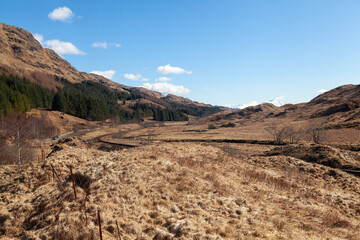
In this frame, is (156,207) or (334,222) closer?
(334,222)

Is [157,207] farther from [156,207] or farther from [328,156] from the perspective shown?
[328,156]

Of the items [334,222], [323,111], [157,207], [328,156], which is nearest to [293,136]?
[328,156]

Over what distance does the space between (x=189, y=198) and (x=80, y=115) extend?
127 meters

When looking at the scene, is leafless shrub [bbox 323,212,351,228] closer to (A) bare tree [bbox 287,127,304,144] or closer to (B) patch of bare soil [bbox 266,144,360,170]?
(B) patch of bare soil [bbox 266,144,360,170]

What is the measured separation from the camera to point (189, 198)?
1058 centimetres

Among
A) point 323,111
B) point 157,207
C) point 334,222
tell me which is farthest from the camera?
point 323,111

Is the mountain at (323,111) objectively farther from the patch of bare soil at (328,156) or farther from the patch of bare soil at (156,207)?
the patch of bare soil at (156,207)

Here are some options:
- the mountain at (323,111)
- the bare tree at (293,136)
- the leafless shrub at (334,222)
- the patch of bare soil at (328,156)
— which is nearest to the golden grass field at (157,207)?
the leafless shrub at (334,222)

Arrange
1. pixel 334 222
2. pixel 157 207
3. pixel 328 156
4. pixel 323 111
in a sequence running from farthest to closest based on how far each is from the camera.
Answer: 1. pixel 323 111
2. pixel 328 156
3. pixel 157 207
4. pixel 334 222

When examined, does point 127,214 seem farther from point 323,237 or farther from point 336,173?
point 336,173

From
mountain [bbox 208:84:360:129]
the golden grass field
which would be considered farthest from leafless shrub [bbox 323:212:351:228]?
mountain [bbox 208:84:360:129]

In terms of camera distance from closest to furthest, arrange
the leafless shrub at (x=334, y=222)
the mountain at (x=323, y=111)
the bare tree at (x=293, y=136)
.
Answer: the leafless shrub at (x=334, y=222) < the bare tree at (x=293, y=136) < the mountain at (x=323, y=111)

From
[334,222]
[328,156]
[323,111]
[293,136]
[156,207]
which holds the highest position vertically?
[323,111]

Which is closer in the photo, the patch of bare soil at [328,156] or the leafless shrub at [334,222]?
the leafless shrub at [334,222]
